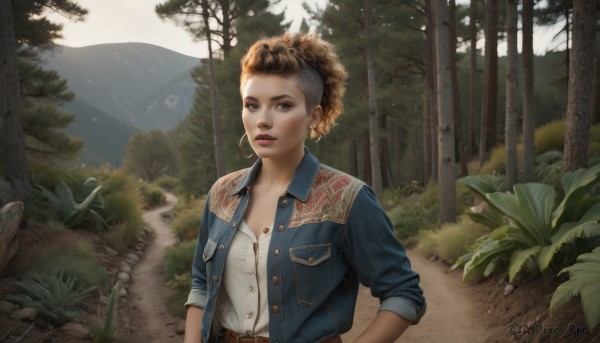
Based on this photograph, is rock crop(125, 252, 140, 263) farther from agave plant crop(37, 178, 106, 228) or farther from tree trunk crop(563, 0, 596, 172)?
tree trunk crop(563, 0, 596, 172)

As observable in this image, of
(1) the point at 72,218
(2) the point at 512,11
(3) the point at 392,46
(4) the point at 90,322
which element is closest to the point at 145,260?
Answer: (1) the point at 72,218

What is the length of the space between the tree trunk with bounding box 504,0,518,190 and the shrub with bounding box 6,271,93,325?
8390mm

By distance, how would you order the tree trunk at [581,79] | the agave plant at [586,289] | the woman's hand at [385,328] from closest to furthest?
1. the woman's hand at [385,328]
2. the agave plant at [586,289]
3. the tree trunk at [581,79]

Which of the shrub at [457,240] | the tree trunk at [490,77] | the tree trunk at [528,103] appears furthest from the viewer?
the tree trunk at [490,77]

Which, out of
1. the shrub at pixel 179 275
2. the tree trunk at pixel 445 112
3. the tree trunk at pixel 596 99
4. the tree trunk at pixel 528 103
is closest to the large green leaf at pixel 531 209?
the tree trunk at pixel 445 112

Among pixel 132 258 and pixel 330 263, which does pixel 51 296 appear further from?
pixel 330 263

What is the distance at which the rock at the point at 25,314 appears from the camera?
15.8ft

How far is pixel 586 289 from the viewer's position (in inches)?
121

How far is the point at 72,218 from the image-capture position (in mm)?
8703

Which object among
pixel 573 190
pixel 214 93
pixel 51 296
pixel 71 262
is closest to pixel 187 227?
pixel 214 93

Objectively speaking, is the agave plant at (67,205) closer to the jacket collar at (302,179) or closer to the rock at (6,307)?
the rock at (6,307)

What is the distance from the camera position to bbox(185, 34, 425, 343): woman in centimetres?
143

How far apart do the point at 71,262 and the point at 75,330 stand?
1.63 meters

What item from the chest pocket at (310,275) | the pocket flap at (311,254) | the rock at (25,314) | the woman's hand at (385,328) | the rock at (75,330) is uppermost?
the pocket flap at (311,254)
